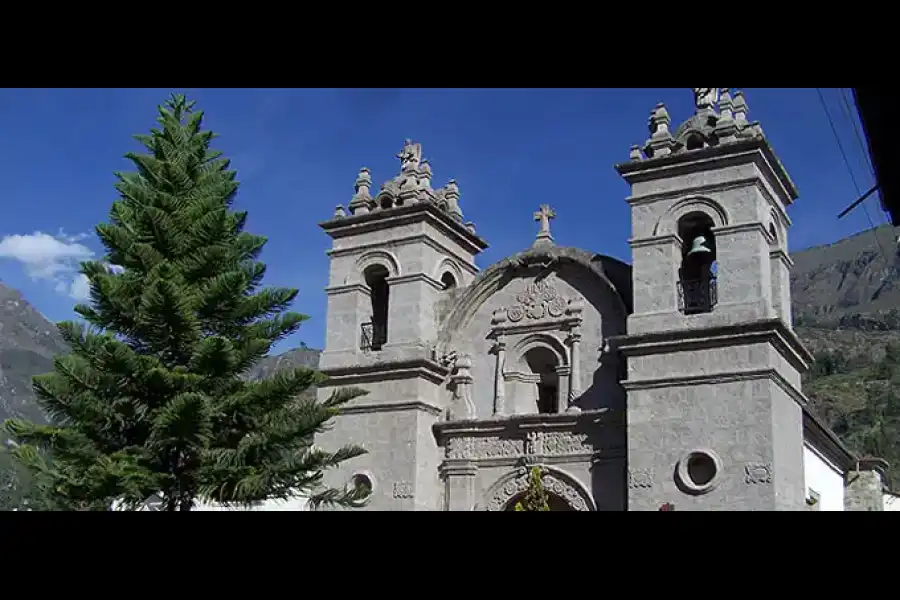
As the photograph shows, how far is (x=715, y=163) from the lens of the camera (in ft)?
48.5

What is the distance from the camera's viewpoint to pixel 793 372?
48.4 ft

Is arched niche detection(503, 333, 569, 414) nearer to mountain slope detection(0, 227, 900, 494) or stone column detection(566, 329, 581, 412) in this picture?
stone column detection(566, 329, 581, 412)

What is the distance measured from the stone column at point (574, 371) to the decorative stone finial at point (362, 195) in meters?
4.25

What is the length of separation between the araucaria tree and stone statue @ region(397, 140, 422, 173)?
15.9 feet

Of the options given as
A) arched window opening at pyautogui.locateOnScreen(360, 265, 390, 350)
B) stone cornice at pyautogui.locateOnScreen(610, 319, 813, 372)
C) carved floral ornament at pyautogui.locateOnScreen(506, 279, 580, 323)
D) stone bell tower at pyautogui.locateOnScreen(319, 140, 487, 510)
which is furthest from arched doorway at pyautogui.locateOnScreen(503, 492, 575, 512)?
arched window opening at pyautogui.locateOnScreen(360, 265, 390, 350)

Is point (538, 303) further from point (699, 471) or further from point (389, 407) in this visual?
point (699, 471)

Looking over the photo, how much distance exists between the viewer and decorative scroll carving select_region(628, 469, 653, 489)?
14.0 m

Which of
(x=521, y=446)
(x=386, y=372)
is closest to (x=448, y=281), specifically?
(x=386, y=372)

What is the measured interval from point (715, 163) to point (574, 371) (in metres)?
3.62

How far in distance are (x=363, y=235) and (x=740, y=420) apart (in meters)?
6.96

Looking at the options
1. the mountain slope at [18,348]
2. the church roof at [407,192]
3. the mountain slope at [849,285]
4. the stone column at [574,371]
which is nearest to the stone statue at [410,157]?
the church roof at [407,192]

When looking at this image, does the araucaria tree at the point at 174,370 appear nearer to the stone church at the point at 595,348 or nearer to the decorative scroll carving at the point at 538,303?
the stone church at the point at 595,348
